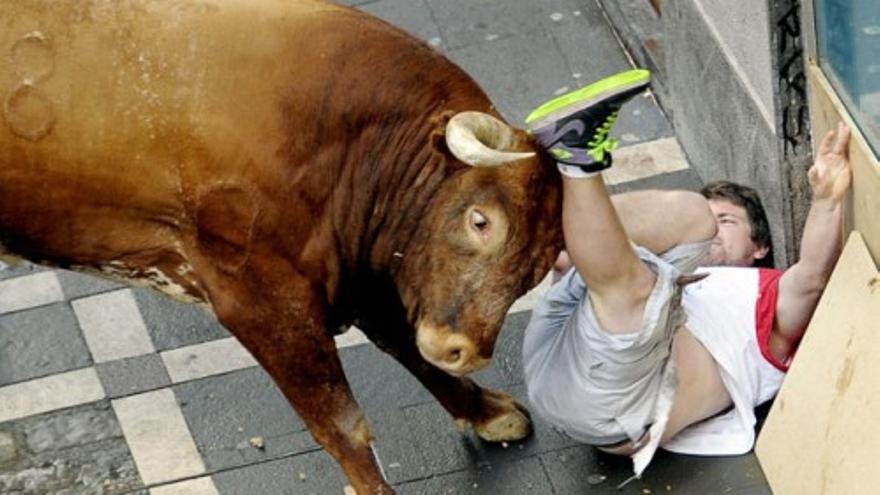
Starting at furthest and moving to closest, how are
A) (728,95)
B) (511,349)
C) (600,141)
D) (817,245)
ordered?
(728,95), (511,349), (817,245), (600,141)

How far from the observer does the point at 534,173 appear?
5090 millimetres

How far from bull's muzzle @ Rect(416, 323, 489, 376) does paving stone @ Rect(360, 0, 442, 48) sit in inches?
113

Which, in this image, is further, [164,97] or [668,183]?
[668,183]

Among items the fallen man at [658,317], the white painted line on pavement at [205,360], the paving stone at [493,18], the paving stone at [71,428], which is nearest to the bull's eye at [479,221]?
the fallen man at [658,317]

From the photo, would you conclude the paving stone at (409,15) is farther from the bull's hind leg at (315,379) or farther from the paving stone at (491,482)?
the bull's hind leg at (315,379)

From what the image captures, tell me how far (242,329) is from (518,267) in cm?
77

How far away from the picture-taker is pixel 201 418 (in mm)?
6215

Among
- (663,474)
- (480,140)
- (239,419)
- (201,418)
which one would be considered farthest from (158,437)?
(480,140)

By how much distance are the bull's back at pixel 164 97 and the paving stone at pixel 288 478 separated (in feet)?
3.28

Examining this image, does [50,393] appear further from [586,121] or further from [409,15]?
[409,15]

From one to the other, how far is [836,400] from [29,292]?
2.83 m

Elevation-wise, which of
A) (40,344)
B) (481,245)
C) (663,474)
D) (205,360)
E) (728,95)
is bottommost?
(663,474)

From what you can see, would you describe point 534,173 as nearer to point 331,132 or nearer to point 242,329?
point 331,132

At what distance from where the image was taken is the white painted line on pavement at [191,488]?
591 cm
